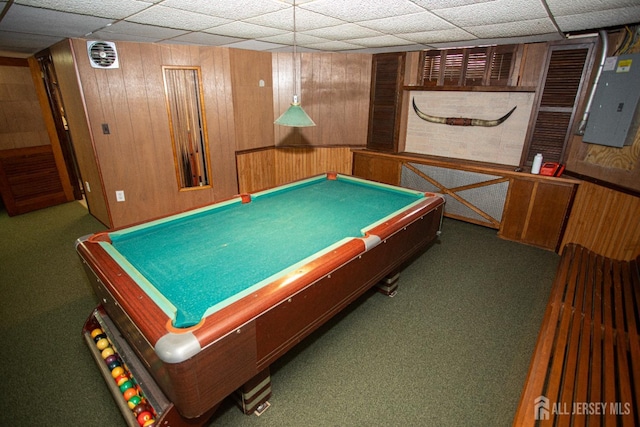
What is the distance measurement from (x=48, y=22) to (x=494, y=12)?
3.48 m

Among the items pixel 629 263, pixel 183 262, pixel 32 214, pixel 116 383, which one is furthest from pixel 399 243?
pixel 32 214

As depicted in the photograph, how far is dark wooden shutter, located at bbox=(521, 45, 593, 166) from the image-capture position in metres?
3.24

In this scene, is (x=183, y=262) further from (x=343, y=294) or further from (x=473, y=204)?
(x=473, y=204)

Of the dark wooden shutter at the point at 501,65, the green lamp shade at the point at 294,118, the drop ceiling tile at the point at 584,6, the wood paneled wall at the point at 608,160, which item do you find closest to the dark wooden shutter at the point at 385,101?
the dark wooden shutter at the point at 501,65

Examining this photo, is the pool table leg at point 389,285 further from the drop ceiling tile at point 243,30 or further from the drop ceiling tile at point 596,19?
the drop ceiling tile at point 243,30

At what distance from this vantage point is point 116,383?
168 centimetres

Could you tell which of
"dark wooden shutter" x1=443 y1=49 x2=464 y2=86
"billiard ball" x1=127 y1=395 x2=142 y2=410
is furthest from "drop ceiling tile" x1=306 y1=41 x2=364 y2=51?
"billiard ball" x1=127 y1=395 x2=142 y2=410

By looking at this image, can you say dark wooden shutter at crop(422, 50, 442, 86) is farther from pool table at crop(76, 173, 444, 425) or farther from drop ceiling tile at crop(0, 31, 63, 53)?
drop ceiling tile at crop(0, 31, 63, 53)

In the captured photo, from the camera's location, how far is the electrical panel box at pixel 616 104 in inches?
107

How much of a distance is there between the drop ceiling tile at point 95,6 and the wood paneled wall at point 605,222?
13.5 ft

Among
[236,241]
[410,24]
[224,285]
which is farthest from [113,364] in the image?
[410,24]

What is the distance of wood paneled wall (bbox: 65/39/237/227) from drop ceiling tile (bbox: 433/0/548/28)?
2.90 meters

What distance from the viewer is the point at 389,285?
276 cm

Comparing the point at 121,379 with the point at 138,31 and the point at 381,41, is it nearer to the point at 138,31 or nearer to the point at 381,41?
the point at 138,31
